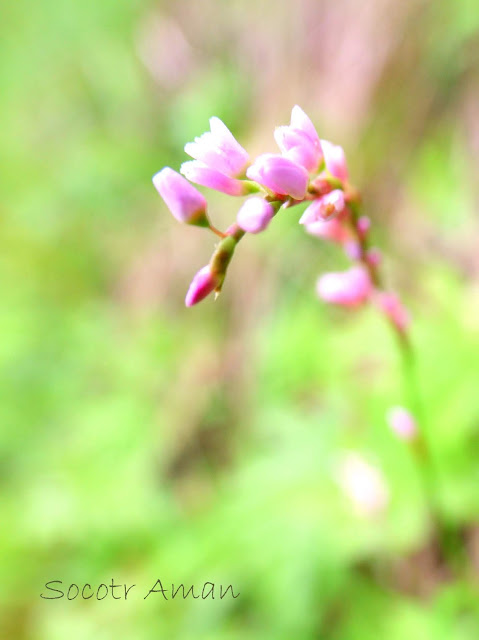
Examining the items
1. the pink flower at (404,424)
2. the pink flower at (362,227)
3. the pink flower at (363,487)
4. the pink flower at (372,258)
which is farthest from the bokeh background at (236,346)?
the pink flower at (362,227)

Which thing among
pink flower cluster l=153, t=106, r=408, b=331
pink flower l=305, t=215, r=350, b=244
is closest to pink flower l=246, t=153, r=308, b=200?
pink flower cluster l=153, t=106, r=408, b=331

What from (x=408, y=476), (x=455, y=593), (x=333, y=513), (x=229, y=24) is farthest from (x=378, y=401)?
(x=229, y=24)

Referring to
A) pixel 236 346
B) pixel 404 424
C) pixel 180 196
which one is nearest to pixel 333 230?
pixel 180 196

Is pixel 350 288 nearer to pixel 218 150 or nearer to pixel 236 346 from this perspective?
pixel 218 150

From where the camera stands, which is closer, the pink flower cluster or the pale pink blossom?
the pink flower cluster

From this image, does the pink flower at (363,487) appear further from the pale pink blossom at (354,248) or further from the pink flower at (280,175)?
the pink flower at (280,175)

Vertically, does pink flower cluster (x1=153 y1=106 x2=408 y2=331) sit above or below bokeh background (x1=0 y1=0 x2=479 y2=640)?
below

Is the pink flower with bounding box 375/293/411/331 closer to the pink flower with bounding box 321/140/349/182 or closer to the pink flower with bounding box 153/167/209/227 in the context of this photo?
the pink flower with bounding box 321/140/349/182
